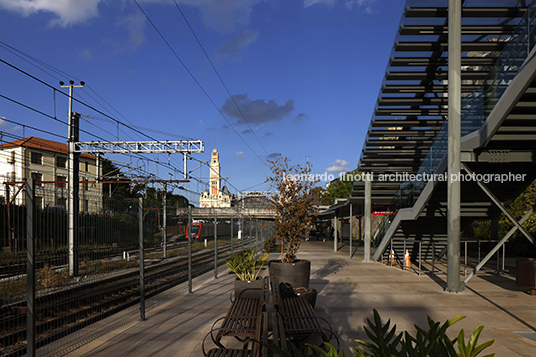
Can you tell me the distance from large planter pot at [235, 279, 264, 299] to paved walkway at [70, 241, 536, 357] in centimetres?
65

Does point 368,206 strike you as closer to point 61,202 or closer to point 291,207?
point 291,207

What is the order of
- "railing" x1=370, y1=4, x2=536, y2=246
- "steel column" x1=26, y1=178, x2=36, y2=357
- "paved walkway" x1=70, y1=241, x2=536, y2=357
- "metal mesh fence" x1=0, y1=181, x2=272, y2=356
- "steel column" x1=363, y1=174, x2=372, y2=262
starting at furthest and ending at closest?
"steel column" x1=363, y1=174, x2=372, y2=262, "railing" x1=370, y1=4, x2=536, y2=246, "paved walkway" x1=70, y1=241, x2=536, y2=357, "metal mesh fence" x1=0, y1=181, x2=272, y2=356, "steel column" x1=26, y1=178, x2=36, y2=357

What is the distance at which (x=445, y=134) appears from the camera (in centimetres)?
1243

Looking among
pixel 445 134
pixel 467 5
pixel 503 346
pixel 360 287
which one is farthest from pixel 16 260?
pixel 467 5

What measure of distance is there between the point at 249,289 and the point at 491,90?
299 inches

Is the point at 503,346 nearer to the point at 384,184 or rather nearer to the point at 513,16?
the point at 513,16

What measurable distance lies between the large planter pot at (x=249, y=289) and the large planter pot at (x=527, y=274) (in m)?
6.75

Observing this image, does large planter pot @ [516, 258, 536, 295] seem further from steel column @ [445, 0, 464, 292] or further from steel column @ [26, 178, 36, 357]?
steel column @ [26, 178, 36, 357]

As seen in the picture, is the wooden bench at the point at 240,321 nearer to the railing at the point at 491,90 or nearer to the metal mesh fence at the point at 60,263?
the metal mesh fence at the point at 60,263

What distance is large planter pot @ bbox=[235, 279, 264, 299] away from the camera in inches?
318

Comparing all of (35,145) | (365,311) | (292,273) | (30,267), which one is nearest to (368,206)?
(292,273)

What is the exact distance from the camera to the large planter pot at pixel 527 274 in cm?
1031

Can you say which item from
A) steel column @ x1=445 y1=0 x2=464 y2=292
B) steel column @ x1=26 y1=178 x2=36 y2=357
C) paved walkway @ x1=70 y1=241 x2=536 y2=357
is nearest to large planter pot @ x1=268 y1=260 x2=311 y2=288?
paved walkway @ x1=70 y1=241 x2=536 y2=357

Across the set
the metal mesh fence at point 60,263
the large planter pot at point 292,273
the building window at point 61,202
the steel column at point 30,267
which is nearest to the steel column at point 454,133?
the large planter pot at point 292,273
